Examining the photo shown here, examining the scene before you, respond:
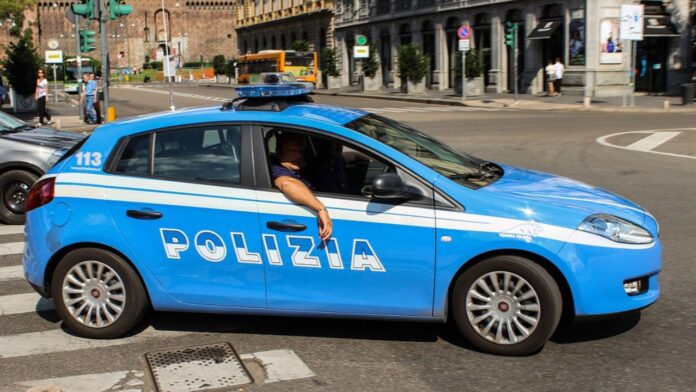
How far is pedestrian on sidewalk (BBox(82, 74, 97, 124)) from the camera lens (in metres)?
26.0

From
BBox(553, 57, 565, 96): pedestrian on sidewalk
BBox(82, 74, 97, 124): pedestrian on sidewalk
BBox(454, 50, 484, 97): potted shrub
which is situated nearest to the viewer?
BBox(82, 74, 97, 124): pedestrian on sidewalk

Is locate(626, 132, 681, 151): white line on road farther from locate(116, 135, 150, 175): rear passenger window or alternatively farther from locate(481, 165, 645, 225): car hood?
locate(116, 135, 150, 175): rear passenger window

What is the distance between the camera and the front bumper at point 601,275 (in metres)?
4.64

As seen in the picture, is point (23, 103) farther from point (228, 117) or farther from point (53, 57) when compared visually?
point (228, 117)

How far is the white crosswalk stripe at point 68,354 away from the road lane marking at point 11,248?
179cm

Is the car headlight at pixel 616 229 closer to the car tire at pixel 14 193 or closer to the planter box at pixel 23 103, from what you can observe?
the car tire at pixel 14 193

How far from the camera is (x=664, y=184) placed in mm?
11594

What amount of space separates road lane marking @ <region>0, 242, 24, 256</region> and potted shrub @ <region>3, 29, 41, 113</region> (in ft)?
83.5

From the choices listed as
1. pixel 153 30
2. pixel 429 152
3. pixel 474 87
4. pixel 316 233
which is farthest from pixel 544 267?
pixel 153 30

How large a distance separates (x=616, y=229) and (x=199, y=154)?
2.68 m

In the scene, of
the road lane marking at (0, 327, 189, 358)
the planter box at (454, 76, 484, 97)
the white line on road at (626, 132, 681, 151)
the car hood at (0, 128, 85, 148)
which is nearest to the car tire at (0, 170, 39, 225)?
the car hood at (0, 128, 85, 148)

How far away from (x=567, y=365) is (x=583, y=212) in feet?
3.00

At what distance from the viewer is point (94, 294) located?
5273 mm

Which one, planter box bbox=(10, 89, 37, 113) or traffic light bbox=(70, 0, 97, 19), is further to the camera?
planter box bbox=(10, 89, 37, 113)
